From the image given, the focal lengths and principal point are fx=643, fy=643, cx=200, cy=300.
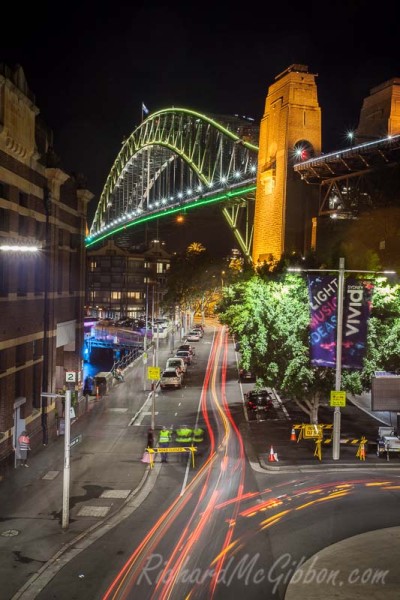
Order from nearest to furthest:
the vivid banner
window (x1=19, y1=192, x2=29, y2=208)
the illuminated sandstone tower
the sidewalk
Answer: the sidewalk < the vivid banner < window (x1=19, y1=192, x2=29, y2=208) < the illuminated sandstone tower

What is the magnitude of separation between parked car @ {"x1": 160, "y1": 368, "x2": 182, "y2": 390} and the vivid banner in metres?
22.3

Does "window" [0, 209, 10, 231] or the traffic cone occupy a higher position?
"window" [0, 209, 10, 231]

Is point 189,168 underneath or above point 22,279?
above

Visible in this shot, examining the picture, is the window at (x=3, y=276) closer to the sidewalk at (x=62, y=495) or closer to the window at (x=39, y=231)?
the window at (x=39, y=231)

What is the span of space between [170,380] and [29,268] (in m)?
19.9

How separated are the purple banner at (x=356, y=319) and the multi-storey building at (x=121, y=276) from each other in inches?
4683

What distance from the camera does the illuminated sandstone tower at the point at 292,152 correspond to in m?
49.3

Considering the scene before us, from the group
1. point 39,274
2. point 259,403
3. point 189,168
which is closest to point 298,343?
point 259,403

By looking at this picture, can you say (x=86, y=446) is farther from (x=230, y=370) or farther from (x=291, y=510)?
(x=230, y=370)

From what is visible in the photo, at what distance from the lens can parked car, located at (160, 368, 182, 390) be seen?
45.6 m

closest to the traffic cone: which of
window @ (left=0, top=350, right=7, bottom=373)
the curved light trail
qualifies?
the curved light trail

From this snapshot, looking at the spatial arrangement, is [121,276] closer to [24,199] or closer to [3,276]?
[24,199]

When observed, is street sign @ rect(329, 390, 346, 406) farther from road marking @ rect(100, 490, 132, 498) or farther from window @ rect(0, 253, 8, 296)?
window @ rect(0, 253, 8, 296)

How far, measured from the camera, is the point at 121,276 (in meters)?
148
